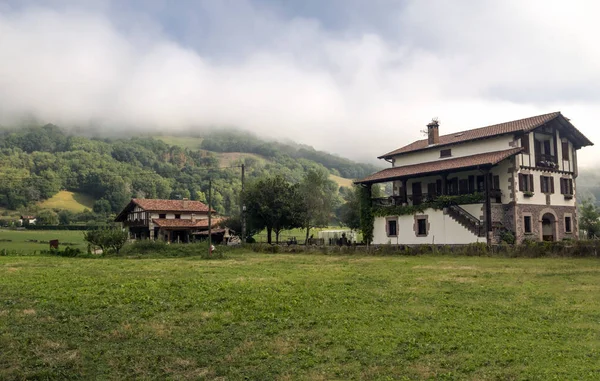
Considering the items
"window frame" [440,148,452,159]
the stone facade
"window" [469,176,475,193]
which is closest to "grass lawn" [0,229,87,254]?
"window frame" [440,148,452,159]

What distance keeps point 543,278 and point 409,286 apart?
21.9 feet

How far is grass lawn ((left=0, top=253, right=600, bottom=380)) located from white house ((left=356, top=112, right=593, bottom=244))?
2188cm

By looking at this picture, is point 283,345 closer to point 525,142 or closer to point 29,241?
point 525,142

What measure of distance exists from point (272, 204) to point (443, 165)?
22.2 m

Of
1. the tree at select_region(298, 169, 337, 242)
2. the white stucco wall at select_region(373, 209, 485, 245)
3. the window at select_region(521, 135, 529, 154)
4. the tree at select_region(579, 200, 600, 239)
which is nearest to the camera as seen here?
the white stucco wall at select_region(373, 209, 485, 245)

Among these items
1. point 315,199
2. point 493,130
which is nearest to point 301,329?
point 493,130

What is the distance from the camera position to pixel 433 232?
43.9m

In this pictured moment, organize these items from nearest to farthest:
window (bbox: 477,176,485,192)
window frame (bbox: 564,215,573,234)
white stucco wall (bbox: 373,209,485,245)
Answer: white stucco wall (bbox: 373,209,485,245), window (bbox: 477,176,485,192), window frame (bbox: 564,215,573,234)

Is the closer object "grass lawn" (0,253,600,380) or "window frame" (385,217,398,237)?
"grass lawn" (0,253,600,380)

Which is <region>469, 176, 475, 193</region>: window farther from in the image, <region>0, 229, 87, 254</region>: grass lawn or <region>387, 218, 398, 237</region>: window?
<region>0, 229, 87, 254</region>: grass lawn

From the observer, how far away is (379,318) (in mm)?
13977

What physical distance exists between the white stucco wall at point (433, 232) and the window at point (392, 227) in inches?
15.0

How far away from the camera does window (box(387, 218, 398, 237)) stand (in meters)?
47.8

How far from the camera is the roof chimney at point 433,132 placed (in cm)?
5153
